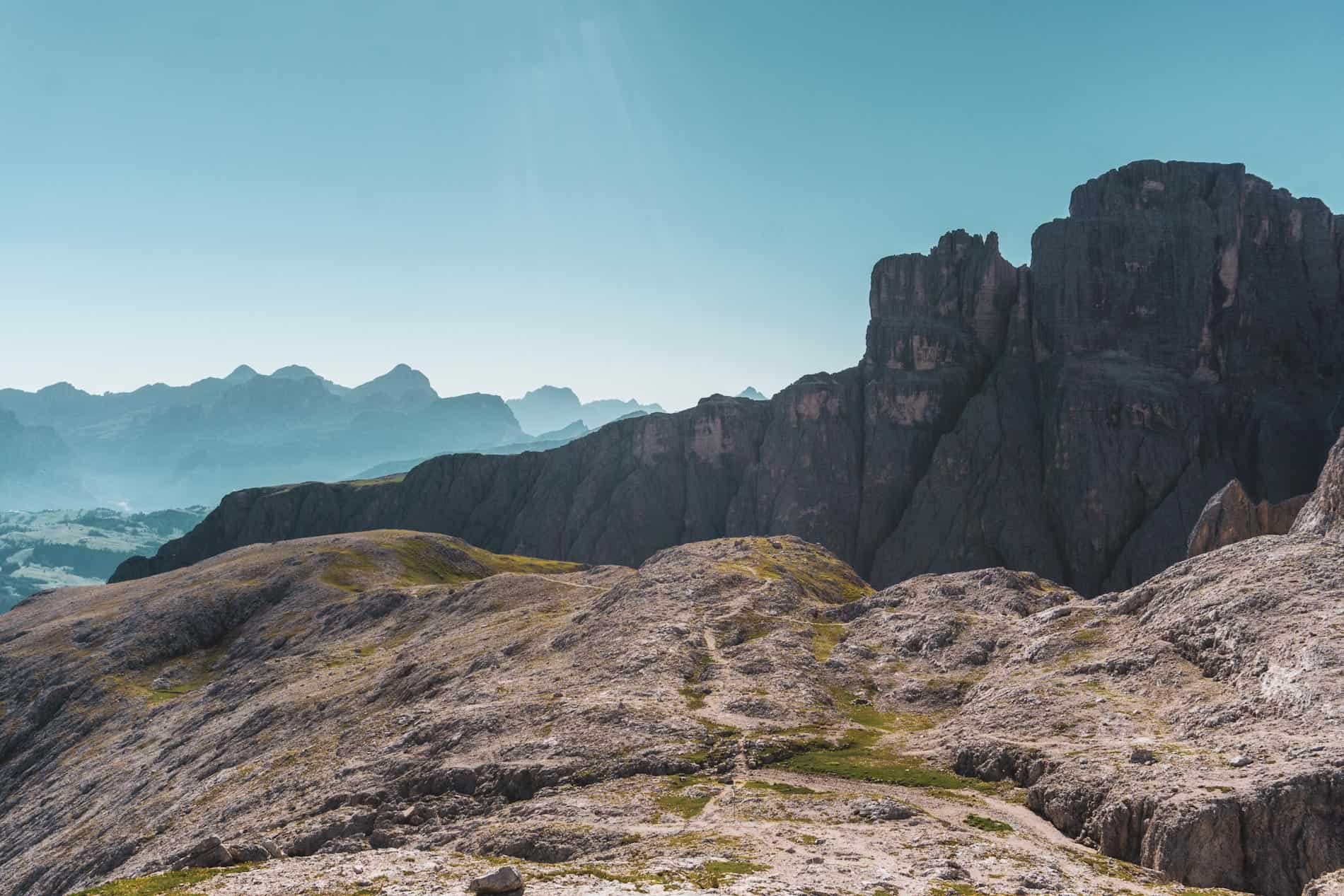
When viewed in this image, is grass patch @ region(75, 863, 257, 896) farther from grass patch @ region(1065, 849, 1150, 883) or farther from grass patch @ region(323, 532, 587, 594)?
grass patch @ region(323, 532, 587, 594)

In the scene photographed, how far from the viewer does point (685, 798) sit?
5116 centimetres

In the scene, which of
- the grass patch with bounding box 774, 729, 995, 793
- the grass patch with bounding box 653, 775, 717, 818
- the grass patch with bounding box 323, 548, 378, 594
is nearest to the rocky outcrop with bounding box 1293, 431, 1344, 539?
the grass patch with bounding box 774, 729, 995, 793

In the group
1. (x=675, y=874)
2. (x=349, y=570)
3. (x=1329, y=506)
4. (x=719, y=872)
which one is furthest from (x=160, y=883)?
(x=349, y=570)

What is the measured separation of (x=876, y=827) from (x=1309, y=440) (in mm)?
212065

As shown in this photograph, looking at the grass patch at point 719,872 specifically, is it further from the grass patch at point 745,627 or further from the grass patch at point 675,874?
the grass patch at point 745,627

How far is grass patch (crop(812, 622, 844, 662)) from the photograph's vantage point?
265ft

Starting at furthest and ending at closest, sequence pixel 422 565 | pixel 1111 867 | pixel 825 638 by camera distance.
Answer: pixel 422 565
pixel 825 638
pixel 1111 867

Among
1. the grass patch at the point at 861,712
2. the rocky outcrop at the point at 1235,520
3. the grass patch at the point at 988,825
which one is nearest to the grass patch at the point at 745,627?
the grass patch at the point at 861,712

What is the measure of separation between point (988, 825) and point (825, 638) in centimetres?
4210

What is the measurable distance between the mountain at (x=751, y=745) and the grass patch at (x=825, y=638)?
0.35 meters

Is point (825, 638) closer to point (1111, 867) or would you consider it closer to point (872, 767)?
point (872, 767)

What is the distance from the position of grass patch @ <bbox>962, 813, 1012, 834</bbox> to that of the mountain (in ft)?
0.52

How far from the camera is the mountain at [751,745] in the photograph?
38.7m

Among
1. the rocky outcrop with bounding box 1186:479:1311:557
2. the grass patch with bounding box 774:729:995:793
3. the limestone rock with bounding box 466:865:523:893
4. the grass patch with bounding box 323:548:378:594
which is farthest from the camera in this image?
the grass patch with bounding box 323:548:378:594
